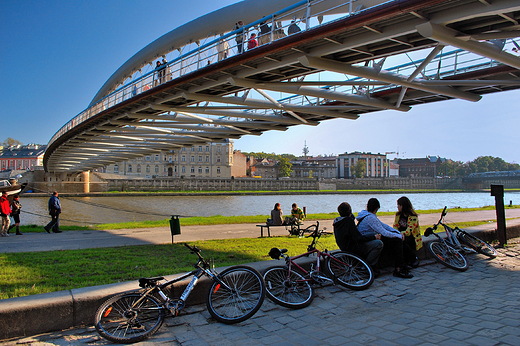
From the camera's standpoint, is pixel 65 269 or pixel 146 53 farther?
pixel 146 53

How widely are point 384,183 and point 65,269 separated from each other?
108 m

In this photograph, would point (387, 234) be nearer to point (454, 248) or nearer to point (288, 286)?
point (288, 286)

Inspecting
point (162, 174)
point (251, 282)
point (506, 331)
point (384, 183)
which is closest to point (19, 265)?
point (251, 282)

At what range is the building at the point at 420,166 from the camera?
526ft

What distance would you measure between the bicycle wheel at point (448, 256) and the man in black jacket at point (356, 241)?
5.77 ft

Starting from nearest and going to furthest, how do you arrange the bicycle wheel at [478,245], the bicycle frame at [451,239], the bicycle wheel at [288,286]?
1. the bicycle wheel at [288,286]
2. the bicycle frame at [451,239]
3. the bicycle wheel at [478,245]

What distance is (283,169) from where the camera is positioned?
121 metres

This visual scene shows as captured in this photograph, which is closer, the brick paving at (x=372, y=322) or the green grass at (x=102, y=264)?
the brick paving at (x=372, y=322)

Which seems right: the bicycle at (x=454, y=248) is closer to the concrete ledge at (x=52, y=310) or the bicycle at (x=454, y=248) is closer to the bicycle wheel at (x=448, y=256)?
the bicycle wheel at (x=448, y=256)

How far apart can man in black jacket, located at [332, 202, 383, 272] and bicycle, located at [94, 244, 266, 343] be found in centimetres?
202

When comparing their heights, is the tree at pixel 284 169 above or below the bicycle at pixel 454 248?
above

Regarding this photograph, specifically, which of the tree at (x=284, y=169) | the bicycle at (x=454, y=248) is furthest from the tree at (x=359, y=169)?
the bicycle at (x=454, y=248)

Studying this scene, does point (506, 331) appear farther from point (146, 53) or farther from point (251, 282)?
point (146, 53)

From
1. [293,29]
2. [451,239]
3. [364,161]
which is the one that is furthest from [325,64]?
[364,161]
